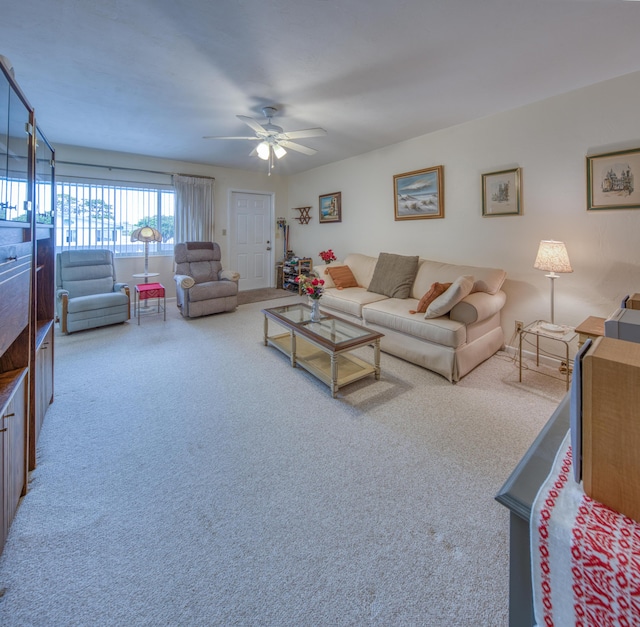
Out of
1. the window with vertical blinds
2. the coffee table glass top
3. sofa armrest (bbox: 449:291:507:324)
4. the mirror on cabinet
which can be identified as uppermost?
the window with vertical blinds

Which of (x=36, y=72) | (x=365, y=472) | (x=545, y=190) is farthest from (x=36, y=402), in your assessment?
(x=545, y=190)

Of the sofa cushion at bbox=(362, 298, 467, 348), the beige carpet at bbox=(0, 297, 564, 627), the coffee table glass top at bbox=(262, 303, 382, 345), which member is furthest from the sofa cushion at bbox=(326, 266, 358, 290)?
the beige carpet at bbox=(0, 297, 564, 627)

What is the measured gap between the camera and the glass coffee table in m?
2.55

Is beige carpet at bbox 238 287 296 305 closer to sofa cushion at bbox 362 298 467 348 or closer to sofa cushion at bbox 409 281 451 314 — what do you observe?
sofa cushion at bbox 362 298 467 348

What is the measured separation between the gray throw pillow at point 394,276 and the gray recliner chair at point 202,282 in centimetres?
223

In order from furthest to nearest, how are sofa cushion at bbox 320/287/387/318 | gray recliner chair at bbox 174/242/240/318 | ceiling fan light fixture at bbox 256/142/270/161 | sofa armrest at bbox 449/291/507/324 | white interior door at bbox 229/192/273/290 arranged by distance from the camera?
white interior door at bbox 229/192/273/290 → gray recliner chair at bbox 174/242/240/318 → sofa cushion at bbox 320/287/387/318 → ceiling fan light fixture at bbox 256/142/270/161 → sofa armrest at bbox 449/291/507/324

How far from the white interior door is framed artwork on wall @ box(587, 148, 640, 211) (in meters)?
5.39

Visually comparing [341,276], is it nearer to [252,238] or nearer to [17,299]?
[252,238]

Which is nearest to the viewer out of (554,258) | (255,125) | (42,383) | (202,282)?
(42,383)

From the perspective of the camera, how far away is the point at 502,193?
333cm

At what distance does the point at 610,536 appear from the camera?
0.56m

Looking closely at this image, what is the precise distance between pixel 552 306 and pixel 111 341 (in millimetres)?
4653

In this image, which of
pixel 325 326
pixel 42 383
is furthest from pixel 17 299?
pixel 325 326

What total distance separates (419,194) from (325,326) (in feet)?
7.62
